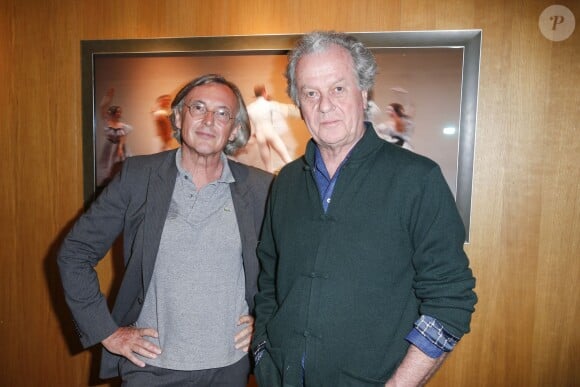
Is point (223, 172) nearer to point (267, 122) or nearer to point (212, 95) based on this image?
point (212, 95)

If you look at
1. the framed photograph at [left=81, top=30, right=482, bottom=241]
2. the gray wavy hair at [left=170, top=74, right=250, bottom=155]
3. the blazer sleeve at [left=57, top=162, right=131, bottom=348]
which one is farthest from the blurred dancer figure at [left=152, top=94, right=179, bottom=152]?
the blazer sleeve at [left=57, top=162, right=131, bottom=348]

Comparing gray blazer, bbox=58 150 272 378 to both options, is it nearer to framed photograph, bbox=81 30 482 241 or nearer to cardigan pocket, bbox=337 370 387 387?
cardigan pocket, bbox=337 370 387 387

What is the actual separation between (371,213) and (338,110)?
0.98 feet

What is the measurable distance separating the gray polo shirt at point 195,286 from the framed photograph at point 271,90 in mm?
788

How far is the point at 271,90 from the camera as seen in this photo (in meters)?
2.17

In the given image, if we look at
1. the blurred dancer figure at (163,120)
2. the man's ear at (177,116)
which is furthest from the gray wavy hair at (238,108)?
the blurred dancer figure at (163,120)

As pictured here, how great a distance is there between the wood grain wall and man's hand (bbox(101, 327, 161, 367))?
0.98 m

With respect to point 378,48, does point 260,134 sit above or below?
below

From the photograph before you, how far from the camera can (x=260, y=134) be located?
2193 millimetres

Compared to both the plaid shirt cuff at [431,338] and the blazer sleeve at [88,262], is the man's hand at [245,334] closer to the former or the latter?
the blazer sleeve at [88,262]

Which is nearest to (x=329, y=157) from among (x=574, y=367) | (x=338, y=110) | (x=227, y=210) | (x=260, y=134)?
(x=338, y=110)

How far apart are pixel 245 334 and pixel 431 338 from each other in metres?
0.73

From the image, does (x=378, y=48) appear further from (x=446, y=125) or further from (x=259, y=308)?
(x=259, y=308)

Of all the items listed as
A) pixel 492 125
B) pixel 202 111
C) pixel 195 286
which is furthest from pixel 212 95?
pixel 492 125
